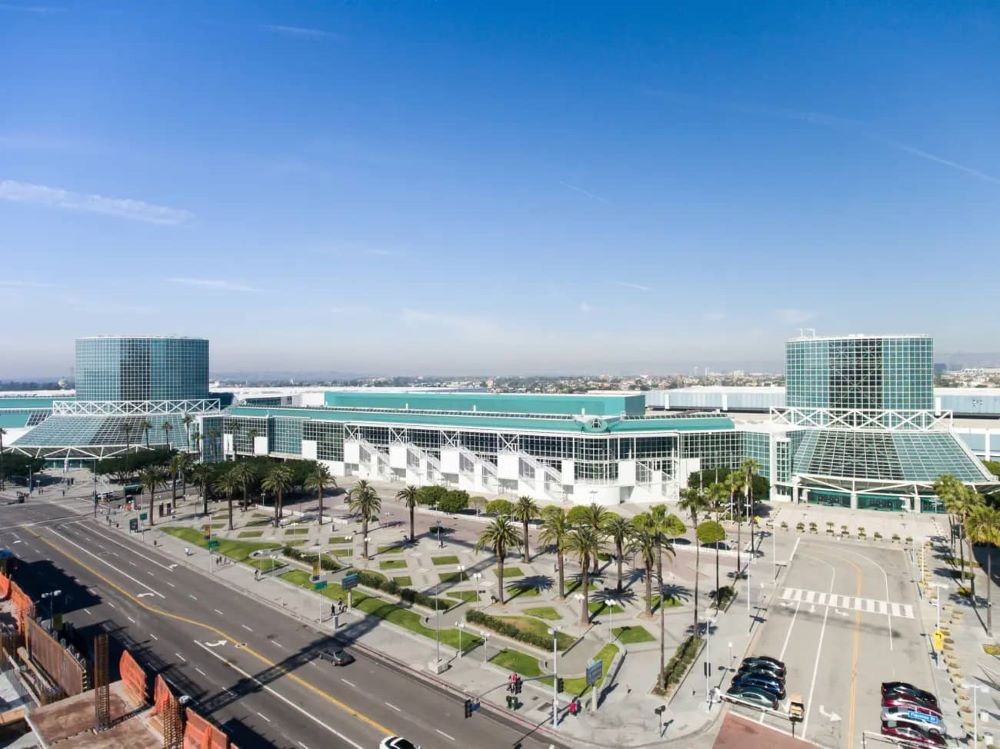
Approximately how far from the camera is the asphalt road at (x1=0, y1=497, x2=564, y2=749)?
4431cm

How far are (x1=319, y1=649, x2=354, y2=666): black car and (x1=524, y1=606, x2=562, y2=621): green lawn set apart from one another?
19.0 m

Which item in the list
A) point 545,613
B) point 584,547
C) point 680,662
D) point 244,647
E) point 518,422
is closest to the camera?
point 680,662

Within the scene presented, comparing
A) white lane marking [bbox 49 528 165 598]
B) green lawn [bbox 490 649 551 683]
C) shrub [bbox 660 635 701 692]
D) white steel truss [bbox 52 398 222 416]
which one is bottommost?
white lane marking [bbox 49 528 165 598]

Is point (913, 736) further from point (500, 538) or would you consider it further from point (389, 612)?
point (389, 612)

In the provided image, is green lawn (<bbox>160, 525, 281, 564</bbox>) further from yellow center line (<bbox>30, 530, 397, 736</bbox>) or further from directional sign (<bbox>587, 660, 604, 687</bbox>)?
directional sign (<bbox>587, 660, 604, 687</bbox>)

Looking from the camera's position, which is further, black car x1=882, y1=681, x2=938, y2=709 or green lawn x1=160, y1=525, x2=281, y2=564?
green lawn x1=160, y1=525, x2=281, y2=564

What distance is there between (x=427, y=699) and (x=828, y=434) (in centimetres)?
10298

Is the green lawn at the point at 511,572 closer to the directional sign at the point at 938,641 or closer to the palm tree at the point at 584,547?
the palm tree at the point at 584,547

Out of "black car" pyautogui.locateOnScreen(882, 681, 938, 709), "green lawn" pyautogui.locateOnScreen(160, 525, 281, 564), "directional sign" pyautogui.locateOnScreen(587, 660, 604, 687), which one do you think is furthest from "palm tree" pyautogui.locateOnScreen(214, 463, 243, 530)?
"black car" pyautogui.locateOnScreen(882, 681, 938, 709)

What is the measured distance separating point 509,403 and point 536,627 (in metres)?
90.7

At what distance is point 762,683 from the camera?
49.1m

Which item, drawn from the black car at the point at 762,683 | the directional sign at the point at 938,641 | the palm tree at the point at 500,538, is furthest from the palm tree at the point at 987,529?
the palm tree at the point at 500,538

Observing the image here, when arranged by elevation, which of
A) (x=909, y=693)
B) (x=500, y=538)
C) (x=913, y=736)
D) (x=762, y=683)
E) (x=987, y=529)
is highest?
(x=987, y=529)

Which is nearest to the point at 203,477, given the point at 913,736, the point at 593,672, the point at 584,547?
the point at 584,547
